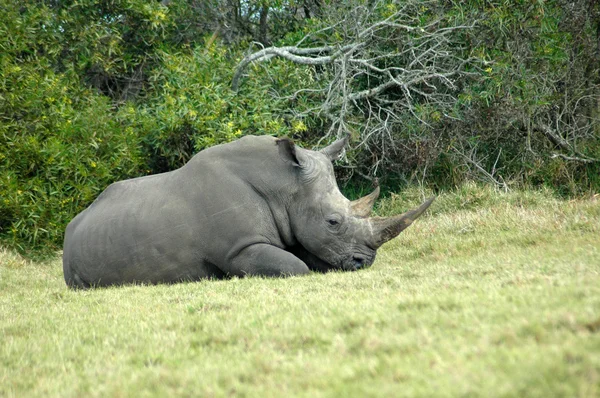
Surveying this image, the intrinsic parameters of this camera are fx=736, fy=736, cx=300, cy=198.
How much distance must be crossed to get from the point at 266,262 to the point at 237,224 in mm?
567

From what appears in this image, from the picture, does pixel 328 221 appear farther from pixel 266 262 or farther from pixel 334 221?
pixel 266 262

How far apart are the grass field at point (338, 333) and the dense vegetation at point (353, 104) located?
200 inches

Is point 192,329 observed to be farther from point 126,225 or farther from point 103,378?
point 126,225

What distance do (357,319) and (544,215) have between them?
17.0 feet

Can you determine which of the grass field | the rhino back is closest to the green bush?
the rhino back

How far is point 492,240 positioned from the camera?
8094 mm

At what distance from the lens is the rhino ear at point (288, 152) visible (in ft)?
26.7

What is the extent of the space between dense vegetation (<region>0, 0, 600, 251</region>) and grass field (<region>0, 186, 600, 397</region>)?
200 inches

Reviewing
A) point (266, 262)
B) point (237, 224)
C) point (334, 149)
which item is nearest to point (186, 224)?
point (237, 224)

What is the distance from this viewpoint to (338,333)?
4.18 meters

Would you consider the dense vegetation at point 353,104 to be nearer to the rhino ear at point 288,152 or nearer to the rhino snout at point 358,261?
the rhino ear at point 288,152

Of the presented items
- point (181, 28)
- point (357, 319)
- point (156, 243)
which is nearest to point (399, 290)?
point (357, 319)

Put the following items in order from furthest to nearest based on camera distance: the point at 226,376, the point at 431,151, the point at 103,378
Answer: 1. the point at 431,151
2. the point at 103,378
3. the point at 226,376

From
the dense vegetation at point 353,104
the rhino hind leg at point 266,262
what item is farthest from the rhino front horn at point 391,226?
the dense vegetation at point 353,104
